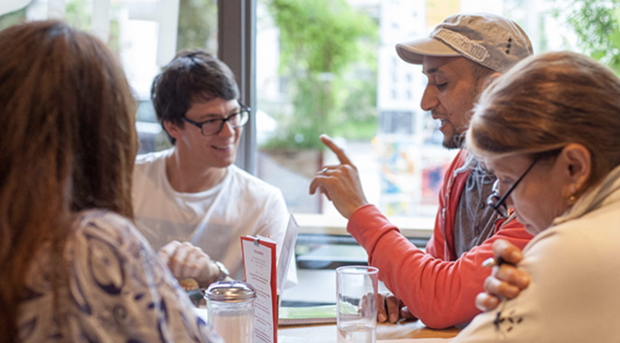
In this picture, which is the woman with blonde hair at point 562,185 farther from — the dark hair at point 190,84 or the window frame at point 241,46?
the window frame at point 241,46

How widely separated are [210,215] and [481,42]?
113cm

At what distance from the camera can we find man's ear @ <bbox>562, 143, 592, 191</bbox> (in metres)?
0.78

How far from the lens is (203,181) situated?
2023 mm

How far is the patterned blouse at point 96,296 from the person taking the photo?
599mm

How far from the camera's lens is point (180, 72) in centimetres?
196

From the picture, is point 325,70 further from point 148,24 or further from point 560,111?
point 560,111

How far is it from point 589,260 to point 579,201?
108 mm

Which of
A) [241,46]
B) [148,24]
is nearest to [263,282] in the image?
[241,46]

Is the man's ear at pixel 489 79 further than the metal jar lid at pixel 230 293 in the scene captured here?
Yes

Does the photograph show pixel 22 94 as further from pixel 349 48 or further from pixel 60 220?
pixel 349 48

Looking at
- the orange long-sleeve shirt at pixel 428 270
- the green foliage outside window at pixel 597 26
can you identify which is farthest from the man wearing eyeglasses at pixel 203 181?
the green foliage outside window at pixel 597 26

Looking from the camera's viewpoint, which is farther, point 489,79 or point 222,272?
point 222,272

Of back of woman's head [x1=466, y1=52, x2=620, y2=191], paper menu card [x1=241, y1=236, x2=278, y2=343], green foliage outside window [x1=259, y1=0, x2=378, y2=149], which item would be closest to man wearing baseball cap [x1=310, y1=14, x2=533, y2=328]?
paper menu card [x1=241, y1=236, x2=278, y2=343]

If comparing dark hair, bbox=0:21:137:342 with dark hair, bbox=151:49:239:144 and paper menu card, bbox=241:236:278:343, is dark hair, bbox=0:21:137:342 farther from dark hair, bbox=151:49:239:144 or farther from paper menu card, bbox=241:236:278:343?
dark hair, bbox=151:49:239:144
